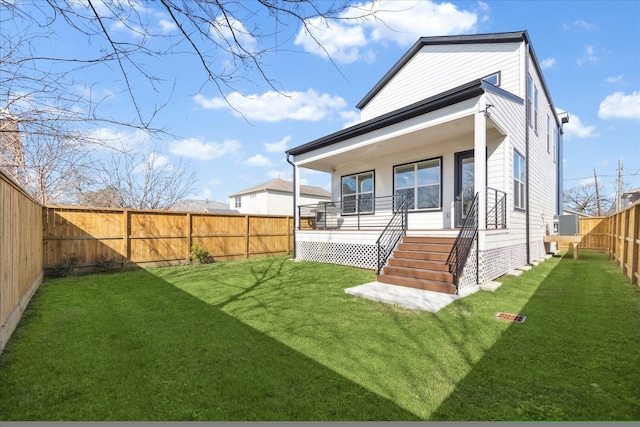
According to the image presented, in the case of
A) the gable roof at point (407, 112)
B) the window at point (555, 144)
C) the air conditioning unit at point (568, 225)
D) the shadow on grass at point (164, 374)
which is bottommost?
the shadow on grass at point (164, 374)

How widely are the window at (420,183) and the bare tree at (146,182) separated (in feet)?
42.6

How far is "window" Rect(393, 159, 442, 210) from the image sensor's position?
8906mm

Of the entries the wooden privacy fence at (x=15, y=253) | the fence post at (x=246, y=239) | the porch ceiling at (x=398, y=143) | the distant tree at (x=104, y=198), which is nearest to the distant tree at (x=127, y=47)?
the wooden privacy fence at (x=15, y=253)

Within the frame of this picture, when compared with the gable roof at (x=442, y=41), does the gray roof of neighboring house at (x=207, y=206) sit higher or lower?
lower

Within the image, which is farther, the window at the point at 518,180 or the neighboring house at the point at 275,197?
the neighboring house at the point at 275,197

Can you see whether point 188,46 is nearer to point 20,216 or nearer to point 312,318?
point 312,318

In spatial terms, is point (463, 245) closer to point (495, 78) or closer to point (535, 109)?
point (495, 78)

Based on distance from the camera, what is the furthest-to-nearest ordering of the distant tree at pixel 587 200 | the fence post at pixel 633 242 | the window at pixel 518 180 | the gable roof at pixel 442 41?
the distant tree at pixel 587 200, the gable roof at pixel 442 41, the window at pixel 518 180, the fence post at pixel 633 242

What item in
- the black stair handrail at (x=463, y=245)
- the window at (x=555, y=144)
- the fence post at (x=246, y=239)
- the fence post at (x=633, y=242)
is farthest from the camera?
the window at (x=555, y=144)

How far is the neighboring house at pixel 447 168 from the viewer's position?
6.11 meters

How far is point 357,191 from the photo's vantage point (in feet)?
36.6

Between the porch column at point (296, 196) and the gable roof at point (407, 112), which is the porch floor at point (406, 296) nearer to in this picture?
the gable roof at point (407, 112)

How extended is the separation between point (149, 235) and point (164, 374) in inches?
297

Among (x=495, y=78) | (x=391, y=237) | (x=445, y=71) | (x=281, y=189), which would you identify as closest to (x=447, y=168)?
(x=391, y=237)
